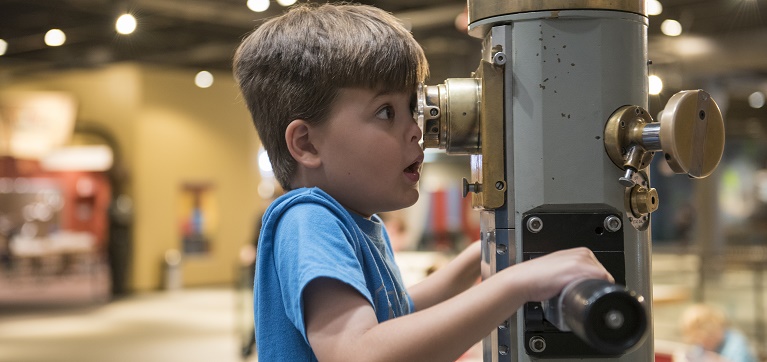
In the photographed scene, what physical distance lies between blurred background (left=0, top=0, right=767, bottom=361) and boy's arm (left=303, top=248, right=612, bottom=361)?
253 inches

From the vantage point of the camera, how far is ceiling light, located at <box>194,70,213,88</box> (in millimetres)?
13539

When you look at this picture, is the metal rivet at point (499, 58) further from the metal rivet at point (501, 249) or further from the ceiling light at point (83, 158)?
the ceiling light at point (83, 158)

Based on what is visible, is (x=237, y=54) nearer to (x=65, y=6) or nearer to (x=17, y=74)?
(x=65, y=6)

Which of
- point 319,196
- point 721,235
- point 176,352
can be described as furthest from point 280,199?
point 721,235

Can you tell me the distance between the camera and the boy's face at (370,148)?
1004 millimetres

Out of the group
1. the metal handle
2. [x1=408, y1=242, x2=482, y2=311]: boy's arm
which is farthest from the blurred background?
the metal handle

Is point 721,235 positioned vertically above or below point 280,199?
below

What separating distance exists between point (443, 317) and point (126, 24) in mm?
5263

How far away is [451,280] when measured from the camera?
4.26 feet

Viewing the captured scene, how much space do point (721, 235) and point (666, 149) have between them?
15160mm

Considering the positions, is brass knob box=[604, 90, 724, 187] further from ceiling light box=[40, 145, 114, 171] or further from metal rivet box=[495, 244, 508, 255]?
ceiling light box=[40, 145, 114, 171]

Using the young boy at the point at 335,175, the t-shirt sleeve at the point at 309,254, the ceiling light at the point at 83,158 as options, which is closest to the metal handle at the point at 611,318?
the young boy at the point at 335,175

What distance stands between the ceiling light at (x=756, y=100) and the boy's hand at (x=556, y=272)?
13.1 m

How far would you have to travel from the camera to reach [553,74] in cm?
93
